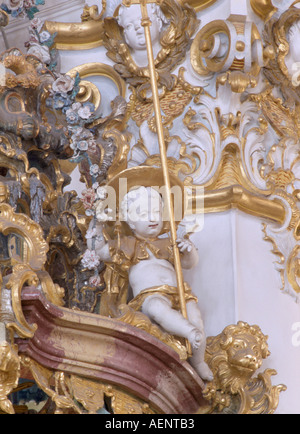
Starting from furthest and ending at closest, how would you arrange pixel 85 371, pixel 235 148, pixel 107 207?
pixel 235 148, pixel 107 207, pixel 85 371

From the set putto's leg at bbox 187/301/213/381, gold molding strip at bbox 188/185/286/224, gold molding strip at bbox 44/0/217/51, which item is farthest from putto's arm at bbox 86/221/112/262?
gold molding strip at bbox 44/0/217/51

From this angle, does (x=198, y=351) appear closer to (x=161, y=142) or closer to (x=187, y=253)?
(x=187, y=253)

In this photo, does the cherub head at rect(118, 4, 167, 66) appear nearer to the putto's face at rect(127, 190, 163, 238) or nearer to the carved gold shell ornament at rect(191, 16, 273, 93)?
the carved gold shell ornament at rect(191, 16, 273, 93)

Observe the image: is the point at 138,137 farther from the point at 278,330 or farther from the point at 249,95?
the point at 278,330

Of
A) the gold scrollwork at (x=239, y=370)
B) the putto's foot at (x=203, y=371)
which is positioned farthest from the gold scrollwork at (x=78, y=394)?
the gold scrollwork at (x=239, y=370)

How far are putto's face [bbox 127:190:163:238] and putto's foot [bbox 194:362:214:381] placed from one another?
0.54 metres

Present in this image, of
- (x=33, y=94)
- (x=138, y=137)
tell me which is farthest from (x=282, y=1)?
(x=33, y=94)

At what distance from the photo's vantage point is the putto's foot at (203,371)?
541cm

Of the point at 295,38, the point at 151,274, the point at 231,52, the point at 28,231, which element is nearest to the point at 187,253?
the point at 151,274

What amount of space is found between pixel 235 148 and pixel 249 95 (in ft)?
0.82

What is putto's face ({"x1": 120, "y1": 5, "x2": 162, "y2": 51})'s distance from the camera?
6207 millimetres

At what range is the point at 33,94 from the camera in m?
5.66

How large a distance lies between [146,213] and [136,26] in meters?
1.00

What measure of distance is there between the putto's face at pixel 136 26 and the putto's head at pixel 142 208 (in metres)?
0.88
